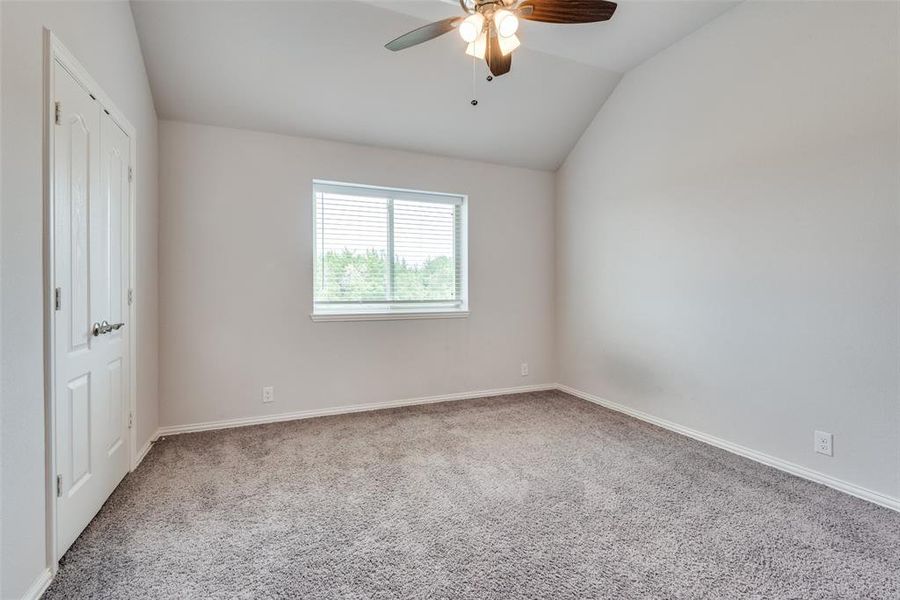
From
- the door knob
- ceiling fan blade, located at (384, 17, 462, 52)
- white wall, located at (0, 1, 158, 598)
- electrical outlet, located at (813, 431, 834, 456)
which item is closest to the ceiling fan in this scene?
ceiling fan blade, located at (384, 17, 462, 52)

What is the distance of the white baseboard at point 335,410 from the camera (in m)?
3.13

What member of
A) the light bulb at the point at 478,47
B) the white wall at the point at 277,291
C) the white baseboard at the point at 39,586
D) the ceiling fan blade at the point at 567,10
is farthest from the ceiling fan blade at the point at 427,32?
the white baseboard at the point at 39,586

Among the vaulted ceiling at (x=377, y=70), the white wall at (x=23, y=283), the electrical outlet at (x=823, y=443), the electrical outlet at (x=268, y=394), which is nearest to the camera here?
the white wall at (x=23, y=283)

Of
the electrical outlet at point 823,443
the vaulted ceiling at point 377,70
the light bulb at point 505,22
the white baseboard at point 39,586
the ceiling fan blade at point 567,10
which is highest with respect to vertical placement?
the vaulted ceiling at point 377,70

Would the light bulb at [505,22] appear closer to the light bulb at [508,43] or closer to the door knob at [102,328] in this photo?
the light bulb at [508,43]

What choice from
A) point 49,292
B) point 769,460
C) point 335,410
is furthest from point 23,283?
point 769,460

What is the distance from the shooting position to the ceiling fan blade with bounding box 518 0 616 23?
1.80 m

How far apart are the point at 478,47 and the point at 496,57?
0.14m

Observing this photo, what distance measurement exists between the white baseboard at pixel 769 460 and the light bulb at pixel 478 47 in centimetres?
292

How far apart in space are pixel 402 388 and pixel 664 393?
2.24 metres

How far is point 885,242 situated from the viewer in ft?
6.68

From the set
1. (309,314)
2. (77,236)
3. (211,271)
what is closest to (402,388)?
(309,314)

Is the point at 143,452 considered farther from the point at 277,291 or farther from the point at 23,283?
the point at 23,283

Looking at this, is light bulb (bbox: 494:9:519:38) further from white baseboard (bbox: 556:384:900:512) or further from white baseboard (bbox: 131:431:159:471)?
white baseboard (bbox: 131:431:159:471)
